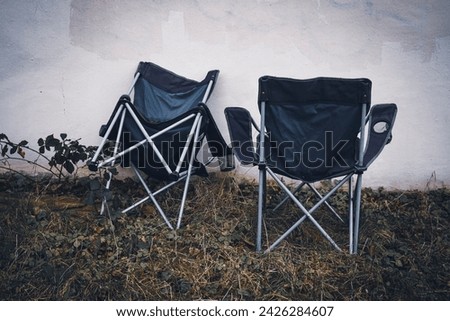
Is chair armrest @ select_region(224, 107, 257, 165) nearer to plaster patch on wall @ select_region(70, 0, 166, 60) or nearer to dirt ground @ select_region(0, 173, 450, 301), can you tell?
dirt ground @ select_region(0, 173, 450, 301)

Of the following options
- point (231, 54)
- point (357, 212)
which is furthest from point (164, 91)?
point (357, 212)

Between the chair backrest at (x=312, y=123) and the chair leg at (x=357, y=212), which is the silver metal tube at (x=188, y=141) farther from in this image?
the chair leg at (x=357, y=212)

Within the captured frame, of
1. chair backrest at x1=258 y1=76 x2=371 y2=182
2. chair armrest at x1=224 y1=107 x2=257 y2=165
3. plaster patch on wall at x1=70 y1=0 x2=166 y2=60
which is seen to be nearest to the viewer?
chair backrest at x1=258 y1=76 x2=371 y2=182

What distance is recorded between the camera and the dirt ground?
2650 millimetres

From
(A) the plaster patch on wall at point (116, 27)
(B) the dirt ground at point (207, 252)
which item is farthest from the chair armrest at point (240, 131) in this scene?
(A) the plaster patch on wall at point (116, 27)

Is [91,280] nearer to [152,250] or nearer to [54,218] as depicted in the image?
[152,250]

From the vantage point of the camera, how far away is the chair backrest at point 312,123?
287 centimetres

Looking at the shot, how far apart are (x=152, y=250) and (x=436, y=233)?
5.77ft

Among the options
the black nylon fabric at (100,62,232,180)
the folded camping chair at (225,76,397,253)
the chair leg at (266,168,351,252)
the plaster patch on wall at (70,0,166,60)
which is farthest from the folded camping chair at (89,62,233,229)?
the plaster patch on wall at (70,0,166,60)

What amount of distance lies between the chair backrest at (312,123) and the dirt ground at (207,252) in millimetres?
478

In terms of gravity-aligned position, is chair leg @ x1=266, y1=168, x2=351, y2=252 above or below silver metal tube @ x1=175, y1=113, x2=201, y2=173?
below

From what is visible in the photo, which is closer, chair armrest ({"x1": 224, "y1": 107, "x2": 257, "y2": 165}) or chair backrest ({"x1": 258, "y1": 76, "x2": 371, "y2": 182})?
chair backrest ({"x1": 258, "y1": 76, "x2": 371, "y2": 182})

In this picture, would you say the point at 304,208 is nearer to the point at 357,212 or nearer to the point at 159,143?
the point at 357,212

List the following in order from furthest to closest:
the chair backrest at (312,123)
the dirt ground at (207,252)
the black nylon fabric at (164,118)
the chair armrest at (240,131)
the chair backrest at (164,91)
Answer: the chair backrest at (164,91), the black nylon fabric at (164,118), the chair armrest at (240,131), the chair backrest at (312,123), the dirt ground at (207,252)
